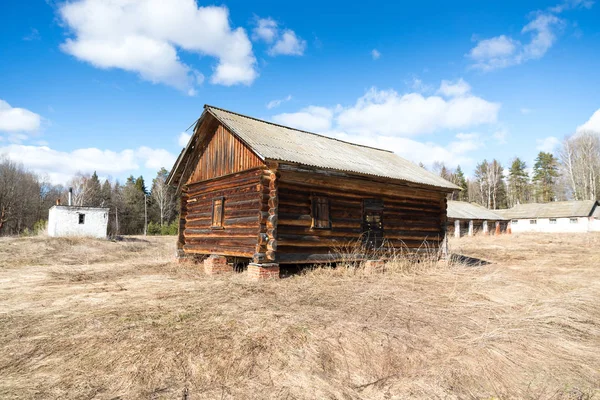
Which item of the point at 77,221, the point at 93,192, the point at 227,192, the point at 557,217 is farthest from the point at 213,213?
the point at 93,192

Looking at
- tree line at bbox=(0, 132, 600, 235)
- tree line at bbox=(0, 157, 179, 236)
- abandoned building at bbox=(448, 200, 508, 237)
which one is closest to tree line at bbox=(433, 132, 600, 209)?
tree line at bbox=(0, 132, 600, 235)

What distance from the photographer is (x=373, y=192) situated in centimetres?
1356

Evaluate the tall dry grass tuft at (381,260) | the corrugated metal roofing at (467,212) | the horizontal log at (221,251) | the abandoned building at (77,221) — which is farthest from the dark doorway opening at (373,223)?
the corrugated metal roofing at (467,212)

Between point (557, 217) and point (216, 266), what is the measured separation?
158ft

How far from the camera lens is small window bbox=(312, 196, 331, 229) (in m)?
11.8

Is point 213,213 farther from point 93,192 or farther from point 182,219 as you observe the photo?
point 93,192

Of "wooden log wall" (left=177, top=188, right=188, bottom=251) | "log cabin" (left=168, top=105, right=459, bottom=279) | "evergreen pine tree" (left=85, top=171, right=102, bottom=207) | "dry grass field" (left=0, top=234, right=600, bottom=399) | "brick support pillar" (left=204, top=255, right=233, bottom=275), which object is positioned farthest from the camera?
"evergreen pine tree" (left=85, top=171, right=102, bottom=207)

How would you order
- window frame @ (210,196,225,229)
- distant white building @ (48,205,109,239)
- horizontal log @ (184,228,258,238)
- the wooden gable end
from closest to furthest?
horizontal log @ (184,228,258,238)
the wooden gable end
window frame @ (210,196,225,229)
distant white building @ (48,205,109,239)

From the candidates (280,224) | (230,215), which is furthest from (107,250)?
(280,224)

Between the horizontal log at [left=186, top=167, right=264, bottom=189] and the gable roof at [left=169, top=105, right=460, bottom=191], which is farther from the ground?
the gable roof at [left=169, top=105, right=460, bottom=191]

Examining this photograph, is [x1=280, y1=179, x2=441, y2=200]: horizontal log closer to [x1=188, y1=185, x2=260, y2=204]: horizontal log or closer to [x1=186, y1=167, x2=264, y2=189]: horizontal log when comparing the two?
[x1=186, y1=167, x2=264, y2=189]: horizontal log

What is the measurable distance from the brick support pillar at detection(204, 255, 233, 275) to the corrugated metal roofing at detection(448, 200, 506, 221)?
30.0m

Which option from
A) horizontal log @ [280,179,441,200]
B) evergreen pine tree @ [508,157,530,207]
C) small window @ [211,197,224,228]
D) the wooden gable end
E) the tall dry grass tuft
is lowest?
the tall dry grass tuft

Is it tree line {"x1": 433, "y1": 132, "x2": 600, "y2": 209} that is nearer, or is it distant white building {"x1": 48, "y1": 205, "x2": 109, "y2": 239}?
distant white building {"x1": 48, "y1": 205, "x2": 109, "y2": 239}
